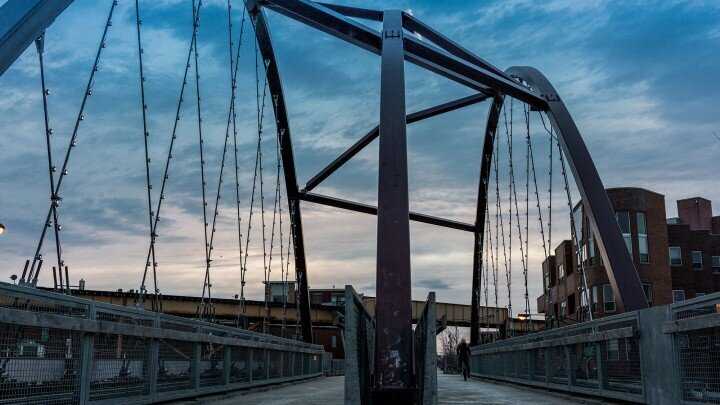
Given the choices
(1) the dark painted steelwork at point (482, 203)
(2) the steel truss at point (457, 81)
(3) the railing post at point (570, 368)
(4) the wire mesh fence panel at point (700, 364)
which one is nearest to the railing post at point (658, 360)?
(4) the wire mesh fence panel at point (700, 364)

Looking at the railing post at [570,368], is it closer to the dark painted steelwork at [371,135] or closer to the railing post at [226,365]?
the railing post at [226,365]

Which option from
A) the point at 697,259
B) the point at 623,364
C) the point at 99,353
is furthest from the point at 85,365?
the point at 697,259

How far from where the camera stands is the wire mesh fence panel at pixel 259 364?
15234 millimetres

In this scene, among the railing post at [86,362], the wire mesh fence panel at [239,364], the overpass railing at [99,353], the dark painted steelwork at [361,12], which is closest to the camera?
the overpass railing at [99,353]

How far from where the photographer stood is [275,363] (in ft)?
58.8

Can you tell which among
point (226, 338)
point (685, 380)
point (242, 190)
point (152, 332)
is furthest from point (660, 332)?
point (242, 190)

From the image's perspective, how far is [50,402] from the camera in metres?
6.60

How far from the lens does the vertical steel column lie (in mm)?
10430

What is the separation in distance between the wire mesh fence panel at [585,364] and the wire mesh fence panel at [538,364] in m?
2.93

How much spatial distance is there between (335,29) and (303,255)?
1384cm

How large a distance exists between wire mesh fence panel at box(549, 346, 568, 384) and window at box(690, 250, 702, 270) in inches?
1496

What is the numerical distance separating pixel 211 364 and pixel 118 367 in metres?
4.00

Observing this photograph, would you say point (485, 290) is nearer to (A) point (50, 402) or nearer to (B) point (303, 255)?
(B) point (303, 255)

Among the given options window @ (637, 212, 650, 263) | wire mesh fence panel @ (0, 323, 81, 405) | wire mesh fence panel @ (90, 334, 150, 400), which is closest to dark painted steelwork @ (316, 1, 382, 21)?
wire mesh fence panel @ (90, 334, 150, 400)
